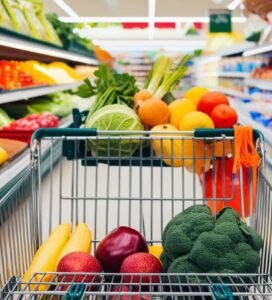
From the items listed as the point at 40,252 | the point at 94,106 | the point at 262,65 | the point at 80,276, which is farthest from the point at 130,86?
the point at 262,65

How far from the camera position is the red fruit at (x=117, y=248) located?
1296 mm

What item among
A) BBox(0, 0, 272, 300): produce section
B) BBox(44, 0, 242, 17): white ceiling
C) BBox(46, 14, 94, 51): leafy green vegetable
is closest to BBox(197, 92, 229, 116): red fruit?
BBox(0, 0, 272, 300): produce section

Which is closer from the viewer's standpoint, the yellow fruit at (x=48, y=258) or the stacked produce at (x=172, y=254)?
the stacked produce at (x=172, y=254)

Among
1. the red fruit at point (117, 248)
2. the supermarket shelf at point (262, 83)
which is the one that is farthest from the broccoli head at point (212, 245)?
the supermarket shelf at point (262, 83)

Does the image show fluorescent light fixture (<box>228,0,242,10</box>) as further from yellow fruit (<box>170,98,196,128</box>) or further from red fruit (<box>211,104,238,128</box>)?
red fruit (<box>211,104,238,128</box>)

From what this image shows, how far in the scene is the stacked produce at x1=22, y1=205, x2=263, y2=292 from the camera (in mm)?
1090

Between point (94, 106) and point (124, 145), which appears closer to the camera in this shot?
point (124, 145)

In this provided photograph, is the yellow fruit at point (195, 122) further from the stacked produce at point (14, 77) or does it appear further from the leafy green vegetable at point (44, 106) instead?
the leafy green vegetable at point (44, 106)

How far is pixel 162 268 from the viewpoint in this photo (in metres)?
1.26

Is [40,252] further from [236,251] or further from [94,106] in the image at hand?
[94,106]

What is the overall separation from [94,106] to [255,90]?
6.61 metres

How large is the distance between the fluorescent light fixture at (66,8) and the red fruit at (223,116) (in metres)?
9.60

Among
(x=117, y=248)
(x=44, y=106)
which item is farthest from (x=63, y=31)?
(x=117, y=248)

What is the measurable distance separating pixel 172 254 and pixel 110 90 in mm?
1204
